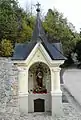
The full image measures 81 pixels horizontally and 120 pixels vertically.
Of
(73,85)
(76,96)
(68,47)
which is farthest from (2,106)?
(68,47)

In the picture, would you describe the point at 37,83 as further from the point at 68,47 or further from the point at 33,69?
the point at 68,47

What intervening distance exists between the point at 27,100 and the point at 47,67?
131cm

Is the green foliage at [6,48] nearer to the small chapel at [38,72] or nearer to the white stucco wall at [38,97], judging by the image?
the small chapel at [38,72]

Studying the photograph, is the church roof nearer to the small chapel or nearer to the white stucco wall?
the small chapel

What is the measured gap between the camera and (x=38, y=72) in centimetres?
1045

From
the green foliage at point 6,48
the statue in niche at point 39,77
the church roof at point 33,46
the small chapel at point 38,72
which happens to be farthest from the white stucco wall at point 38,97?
the green foliage at point 6,48

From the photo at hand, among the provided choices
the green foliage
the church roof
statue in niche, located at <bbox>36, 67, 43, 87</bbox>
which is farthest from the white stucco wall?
the green foliage

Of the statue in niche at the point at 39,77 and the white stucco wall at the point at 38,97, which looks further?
the statue in niche at the point at 39,77

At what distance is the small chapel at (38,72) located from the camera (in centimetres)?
978

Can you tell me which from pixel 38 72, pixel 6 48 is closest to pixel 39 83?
pixel 38 72

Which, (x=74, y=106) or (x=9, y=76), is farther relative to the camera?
(x=9, y=76)

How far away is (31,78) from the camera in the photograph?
10562 mm

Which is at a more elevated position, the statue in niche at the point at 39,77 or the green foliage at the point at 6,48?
the green foliage at the point at 6,48

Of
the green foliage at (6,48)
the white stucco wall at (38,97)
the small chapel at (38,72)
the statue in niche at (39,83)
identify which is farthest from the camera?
the green foliage at (6,48)
